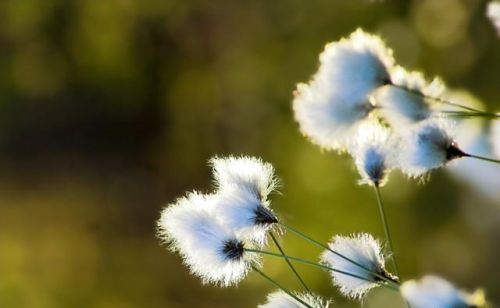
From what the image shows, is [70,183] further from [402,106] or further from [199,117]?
[402,106]

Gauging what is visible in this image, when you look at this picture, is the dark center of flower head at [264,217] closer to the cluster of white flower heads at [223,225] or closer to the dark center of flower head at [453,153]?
the cluster of white flower heads at [223,225]

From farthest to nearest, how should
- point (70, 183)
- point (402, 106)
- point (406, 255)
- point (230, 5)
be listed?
point (70, 183) → point (230, 5) → point (406, 255) → point (402, 106)

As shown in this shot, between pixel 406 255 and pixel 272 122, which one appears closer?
pixel 406 255

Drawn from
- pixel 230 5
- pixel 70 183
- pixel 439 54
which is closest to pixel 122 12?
pixel 230 5

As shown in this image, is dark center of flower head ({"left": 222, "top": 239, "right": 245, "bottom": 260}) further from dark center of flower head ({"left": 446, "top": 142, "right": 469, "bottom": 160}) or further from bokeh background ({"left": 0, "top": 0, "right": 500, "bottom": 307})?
bokeh background ({"left": 0, "top": 0, "right": 500, "bottom": 307})

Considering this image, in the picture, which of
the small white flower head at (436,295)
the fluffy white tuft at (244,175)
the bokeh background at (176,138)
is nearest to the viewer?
the small white flower head at (436,295)

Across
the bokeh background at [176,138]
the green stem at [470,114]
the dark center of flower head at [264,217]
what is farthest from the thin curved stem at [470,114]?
the bokeh background at [176,138]

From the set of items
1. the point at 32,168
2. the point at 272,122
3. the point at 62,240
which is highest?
the point at 272,122

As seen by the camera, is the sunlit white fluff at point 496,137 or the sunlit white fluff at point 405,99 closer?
the sunlit white fluff at point 405,99
